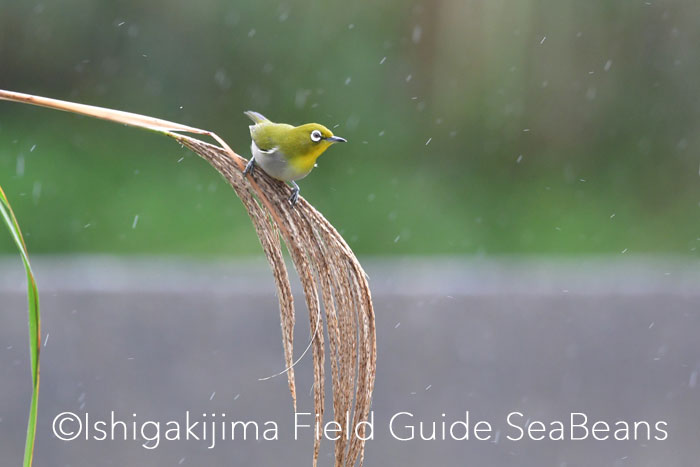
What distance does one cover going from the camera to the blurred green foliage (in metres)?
6.36

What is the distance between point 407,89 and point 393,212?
4.25 ft

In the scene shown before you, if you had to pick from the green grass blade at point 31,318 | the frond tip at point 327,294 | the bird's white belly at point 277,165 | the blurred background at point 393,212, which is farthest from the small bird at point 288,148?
the blurred background at point 393,212

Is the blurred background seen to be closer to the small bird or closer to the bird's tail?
the bird's tail

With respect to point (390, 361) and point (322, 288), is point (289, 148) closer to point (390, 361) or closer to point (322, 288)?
point (322, 288)

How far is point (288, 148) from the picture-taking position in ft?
4.66

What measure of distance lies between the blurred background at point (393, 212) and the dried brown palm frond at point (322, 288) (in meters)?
2.45

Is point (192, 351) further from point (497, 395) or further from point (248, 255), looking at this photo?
point (248, 255)

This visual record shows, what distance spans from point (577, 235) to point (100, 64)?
3.81 metres

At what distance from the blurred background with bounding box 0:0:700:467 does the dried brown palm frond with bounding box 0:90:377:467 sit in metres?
2.45

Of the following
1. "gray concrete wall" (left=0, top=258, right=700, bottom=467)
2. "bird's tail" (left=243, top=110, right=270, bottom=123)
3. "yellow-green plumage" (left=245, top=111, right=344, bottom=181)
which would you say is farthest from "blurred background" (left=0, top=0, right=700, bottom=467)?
"yellow-green plumage" (left=245, top=111, right=344, bottom=181)

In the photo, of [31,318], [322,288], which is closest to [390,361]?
[322,288]

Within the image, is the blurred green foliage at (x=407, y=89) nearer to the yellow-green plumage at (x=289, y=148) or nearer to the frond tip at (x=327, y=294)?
the yellow-green plumage at (x=289, y=148)

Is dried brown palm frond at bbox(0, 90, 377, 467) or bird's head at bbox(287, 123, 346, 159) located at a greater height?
bird's head at bbox(287, 123, 346, 159)

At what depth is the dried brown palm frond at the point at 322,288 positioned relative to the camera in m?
0.98
